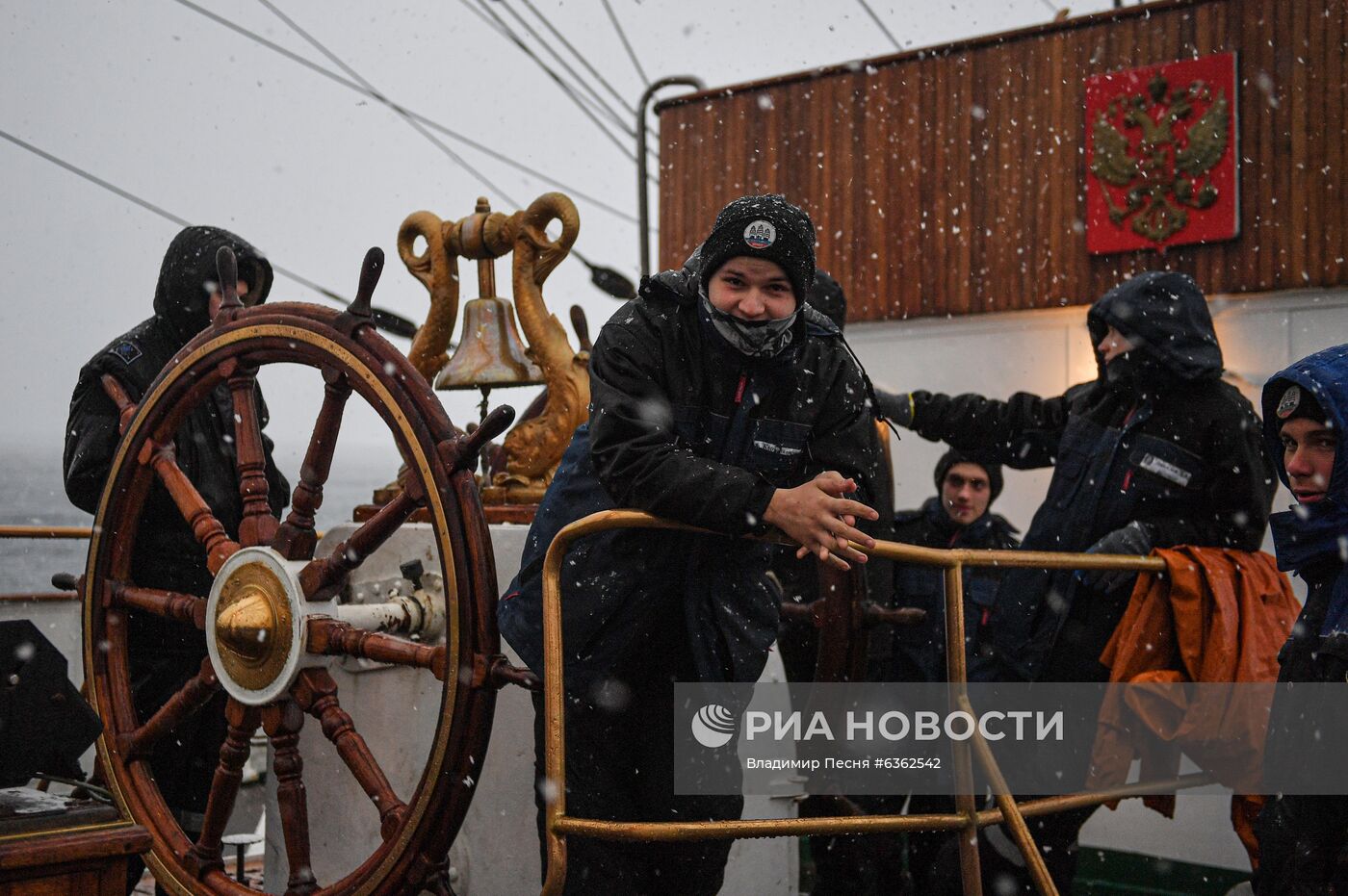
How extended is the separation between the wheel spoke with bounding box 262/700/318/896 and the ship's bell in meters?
1.06

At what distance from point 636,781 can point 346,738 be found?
1.77 feet

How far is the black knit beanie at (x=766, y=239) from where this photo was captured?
6.66ft

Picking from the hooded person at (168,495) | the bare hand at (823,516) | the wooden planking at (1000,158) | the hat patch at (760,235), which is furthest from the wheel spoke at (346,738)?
the wooden planking at (1000,158)

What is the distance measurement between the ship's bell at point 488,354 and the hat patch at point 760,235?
50.7 inches

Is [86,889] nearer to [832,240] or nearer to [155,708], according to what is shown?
[155,708]

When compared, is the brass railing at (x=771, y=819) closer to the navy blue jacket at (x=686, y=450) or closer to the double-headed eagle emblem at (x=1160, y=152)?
the navy blue jacket at (x=686, y=450)

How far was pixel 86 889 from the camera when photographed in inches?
62.7

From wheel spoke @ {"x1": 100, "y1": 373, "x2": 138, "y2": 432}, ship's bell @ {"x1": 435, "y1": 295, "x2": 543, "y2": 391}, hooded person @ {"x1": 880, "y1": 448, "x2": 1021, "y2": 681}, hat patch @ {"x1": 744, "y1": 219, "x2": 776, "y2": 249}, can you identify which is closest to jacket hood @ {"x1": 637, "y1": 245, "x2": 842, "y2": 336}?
hat patch @ {"x1": 744, "y1": 219, "x2": 776, "y2": 249}

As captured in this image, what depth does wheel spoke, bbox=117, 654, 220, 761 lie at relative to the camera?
251cm

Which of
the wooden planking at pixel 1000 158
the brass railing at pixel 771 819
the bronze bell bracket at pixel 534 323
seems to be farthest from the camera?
the wooden planking at pixel 1000 158

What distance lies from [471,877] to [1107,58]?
5.96 m

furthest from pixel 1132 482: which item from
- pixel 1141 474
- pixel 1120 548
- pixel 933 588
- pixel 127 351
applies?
pixel 127 351

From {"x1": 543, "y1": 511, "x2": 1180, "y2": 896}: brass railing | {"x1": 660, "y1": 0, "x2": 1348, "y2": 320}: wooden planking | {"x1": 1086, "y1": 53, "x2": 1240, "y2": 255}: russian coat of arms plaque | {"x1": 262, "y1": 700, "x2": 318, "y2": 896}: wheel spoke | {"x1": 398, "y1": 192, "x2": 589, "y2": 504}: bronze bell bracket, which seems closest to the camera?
{"x1": 543, "y1": 511, "x2": 1180, "y2": 896}: brass railing

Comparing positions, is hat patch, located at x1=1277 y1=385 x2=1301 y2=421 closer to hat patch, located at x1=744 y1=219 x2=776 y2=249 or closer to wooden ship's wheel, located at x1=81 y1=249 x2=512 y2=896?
hat patch, located at x1=744 y1=219 x2=776 y2=249
